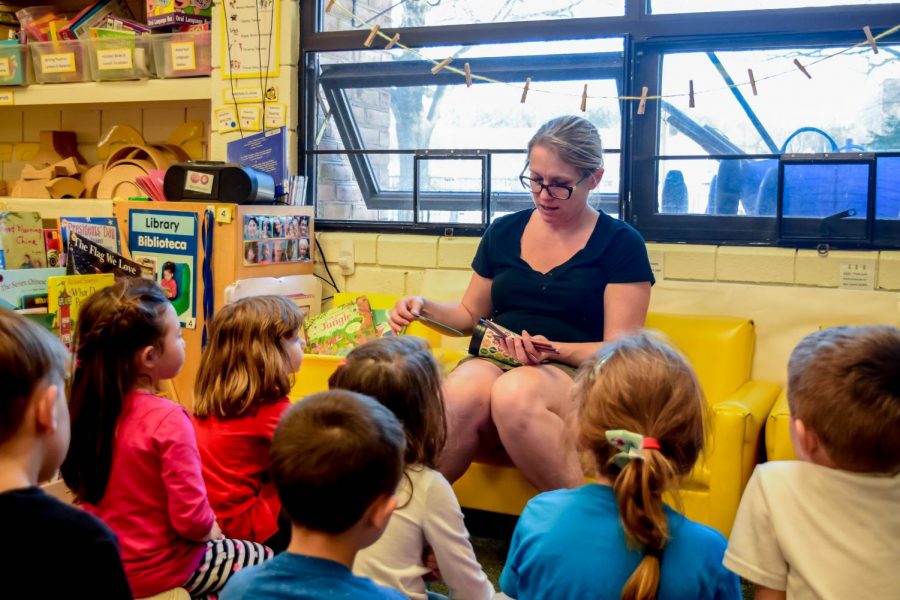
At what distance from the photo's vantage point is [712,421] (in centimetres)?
214

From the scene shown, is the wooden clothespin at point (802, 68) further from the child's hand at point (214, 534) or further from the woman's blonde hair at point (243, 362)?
the child's hand at point (214, 534)

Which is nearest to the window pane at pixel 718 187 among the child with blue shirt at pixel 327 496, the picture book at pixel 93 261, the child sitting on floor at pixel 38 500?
the picture book at pixel 93 261

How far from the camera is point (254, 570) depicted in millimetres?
1064

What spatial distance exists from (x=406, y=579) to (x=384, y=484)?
1.52ft

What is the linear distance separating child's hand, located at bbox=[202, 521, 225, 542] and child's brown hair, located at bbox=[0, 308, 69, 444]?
0.65m

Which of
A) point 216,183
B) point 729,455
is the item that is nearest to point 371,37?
point 216,183

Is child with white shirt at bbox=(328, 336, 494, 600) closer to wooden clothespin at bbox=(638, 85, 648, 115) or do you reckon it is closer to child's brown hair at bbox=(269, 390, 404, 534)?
child's brown hair at bbox=(269, 390, 404, 534)

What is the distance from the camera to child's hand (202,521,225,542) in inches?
65.8

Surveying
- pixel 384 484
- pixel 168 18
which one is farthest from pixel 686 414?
pixel 168 18

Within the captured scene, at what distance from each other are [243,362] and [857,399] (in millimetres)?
1208

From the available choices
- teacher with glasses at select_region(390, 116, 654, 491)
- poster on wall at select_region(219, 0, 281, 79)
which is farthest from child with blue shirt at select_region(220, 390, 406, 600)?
poster on wall at select_region(219, 0, 281, 79)

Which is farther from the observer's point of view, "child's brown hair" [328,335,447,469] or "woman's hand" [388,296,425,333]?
"woman's hand" [388,296,425,333]

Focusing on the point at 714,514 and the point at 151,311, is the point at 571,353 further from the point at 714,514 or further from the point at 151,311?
the point at 151,311

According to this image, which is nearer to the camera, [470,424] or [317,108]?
[470,424]
